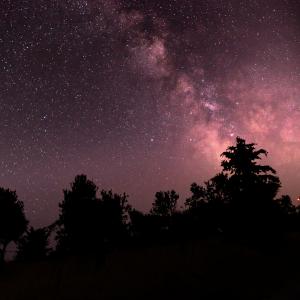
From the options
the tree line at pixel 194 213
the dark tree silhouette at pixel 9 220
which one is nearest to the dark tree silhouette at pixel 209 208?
the tree line at pixel 194 213

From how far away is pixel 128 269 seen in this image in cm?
2352

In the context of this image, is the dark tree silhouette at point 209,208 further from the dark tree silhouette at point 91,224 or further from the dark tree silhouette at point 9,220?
the dark tree silhouette at point 9,220

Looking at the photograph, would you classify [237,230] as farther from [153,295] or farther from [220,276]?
[153,295]

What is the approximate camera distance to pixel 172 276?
20.7 m

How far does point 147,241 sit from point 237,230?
51.8 feet

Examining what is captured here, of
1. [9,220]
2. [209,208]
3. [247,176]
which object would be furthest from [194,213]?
[9,220]

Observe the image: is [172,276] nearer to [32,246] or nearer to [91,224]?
[91,224]

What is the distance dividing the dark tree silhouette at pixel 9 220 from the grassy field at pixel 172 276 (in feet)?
27.4

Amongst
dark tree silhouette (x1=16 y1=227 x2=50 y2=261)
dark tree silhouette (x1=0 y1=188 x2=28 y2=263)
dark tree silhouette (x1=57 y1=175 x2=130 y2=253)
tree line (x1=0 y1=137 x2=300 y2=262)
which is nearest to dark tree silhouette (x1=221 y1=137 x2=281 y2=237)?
tree line (x1=0 y1=137 x2=300 y2=262)

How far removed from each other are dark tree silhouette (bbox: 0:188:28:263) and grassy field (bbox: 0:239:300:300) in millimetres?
8364

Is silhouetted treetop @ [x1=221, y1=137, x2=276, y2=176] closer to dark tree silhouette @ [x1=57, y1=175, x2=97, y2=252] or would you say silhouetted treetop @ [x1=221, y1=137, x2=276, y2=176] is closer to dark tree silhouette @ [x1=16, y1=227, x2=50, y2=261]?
dark tree silhouette @ [x1=57, y1=175, x2=97, y2=252]

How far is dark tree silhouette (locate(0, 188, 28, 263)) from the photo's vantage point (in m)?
37.4

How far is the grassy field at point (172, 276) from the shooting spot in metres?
17.2

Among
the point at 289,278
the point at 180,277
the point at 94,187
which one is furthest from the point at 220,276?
the point at 94,187
